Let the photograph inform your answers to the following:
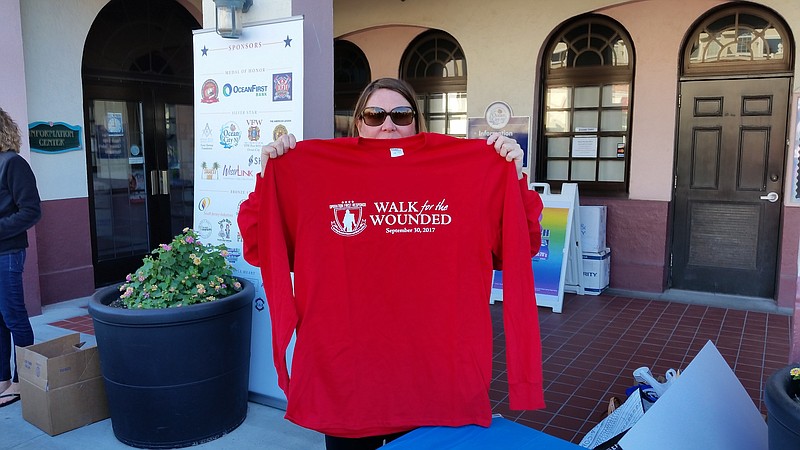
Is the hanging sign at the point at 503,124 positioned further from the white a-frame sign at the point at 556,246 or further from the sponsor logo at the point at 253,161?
the sponsor logo at the point at 253,161

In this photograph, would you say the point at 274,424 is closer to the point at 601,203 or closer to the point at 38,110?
the point at 38,110

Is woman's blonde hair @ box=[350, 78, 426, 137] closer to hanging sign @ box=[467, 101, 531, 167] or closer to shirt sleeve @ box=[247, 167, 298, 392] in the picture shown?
shirt sleeve @ box=[247, 167, 298, 392]

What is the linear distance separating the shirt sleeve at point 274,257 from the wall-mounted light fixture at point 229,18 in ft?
6.05

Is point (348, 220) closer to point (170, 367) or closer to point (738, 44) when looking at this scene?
point (170, 367)

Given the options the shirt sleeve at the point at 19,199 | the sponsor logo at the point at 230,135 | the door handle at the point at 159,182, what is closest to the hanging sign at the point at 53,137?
the door handle at the point at 159,182

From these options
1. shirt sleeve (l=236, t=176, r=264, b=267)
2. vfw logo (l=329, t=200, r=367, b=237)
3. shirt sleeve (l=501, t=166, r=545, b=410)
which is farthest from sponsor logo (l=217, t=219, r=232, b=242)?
shirt sleeve (l=501, t=166, r=545, b=410)

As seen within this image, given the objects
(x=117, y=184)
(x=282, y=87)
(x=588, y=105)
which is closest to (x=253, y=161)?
(x=282, y=87)

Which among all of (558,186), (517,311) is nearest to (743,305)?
(558,186)

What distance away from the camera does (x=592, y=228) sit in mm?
6637

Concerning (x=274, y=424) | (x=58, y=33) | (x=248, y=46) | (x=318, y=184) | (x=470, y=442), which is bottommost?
(x=274, y=424)

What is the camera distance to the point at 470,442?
1774mm

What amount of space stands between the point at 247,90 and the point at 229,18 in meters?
0.40

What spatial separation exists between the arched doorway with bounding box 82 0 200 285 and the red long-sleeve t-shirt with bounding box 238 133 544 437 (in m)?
5.54

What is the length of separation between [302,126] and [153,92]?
4.49m
